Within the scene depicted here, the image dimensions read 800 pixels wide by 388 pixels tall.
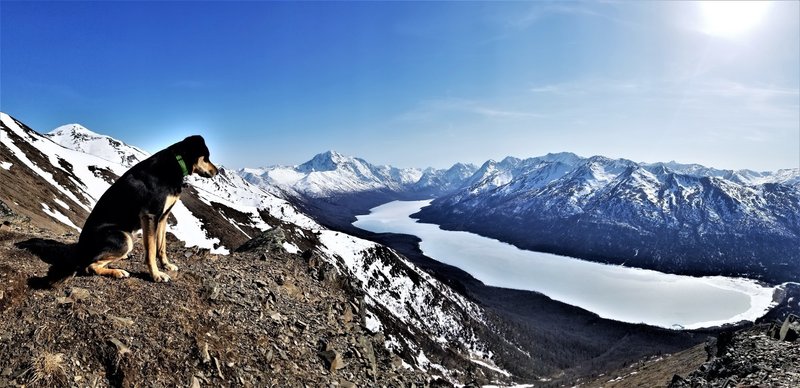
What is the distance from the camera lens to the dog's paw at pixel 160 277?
10.8 metres

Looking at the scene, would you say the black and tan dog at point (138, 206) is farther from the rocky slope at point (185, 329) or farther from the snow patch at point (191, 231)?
the snow patch at point (191, 231)

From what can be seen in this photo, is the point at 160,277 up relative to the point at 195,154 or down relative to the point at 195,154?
down

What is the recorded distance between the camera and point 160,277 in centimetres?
1091

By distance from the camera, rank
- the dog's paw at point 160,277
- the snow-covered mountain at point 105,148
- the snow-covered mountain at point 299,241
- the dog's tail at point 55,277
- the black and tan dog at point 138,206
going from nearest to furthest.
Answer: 1. the dog's tail at point 55,277
2. the black and tan dog at point 138,206
3. the dog's paw at point 160,277
4. the snow-covered mountain at point 299,241
5. the snow-covered mountain at point 105,148

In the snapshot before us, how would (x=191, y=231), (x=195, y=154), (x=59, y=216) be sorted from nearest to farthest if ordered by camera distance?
(x=195, y=154) < (x=59, y=216) < (x=191, y=231)

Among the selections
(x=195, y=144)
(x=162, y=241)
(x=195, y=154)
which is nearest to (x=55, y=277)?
(x=162, y=241)

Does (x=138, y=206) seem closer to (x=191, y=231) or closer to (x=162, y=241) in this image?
(x=162, y=241)

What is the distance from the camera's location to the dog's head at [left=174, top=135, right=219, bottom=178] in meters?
10.2

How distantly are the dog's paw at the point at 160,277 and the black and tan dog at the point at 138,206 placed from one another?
2.48 feet

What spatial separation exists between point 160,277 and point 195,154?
3.58m

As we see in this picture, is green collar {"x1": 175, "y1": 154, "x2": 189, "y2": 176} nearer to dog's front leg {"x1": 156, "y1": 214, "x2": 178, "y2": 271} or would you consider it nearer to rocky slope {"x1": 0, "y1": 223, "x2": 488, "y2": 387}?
dog's front leg {"x1": 156, "y1": 214, "x2": 178, "y2": 271}

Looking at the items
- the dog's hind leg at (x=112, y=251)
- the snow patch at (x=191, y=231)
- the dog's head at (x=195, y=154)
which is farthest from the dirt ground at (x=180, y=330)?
the snow patch at (x=191, y=231)

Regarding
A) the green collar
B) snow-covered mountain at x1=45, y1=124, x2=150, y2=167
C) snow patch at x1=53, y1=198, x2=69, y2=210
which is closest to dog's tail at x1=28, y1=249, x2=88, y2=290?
the green collar

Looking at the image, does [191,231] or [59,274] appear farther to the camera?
[191,231]
